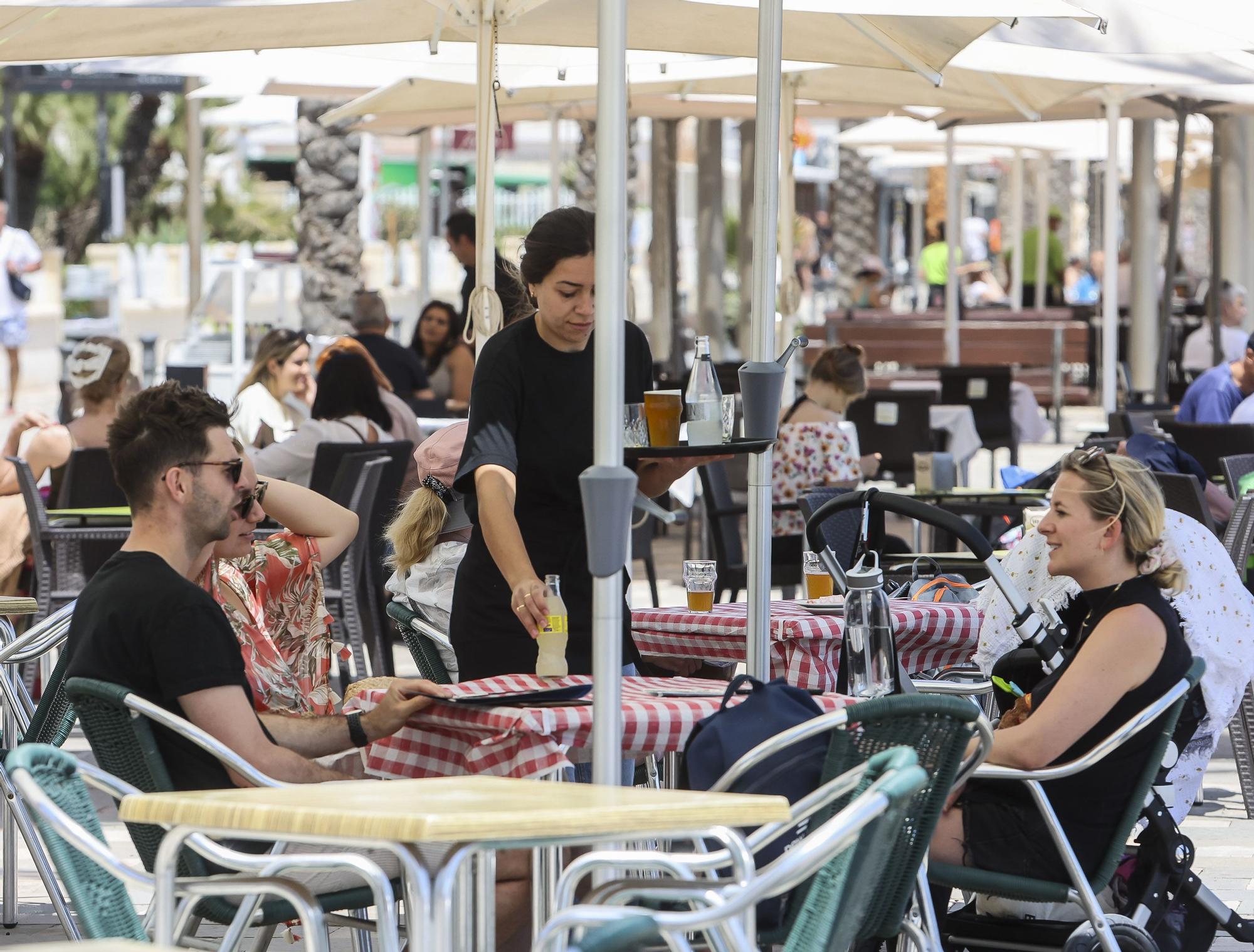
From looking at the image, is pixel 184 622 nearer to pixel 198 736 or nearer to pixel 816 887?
pixel 198 736

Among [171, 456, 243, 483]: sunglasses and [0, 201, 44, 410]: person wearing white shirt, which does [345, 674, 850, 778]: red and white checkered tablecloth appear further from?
[0, 201, 44, 410]: person wearing white shirt

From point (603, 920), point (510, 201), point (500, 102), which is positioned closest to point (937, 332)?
point (500, 102)

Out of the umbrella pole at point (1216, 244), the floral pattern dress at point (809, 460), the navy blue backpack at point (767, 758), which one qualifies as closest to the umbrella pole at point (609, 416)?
the navy blue backpack at point (767, 758)

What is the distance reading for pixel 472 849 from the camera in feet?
7.77

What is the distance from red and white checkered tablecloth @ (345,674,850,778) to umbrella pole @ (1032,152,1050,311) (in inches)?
698

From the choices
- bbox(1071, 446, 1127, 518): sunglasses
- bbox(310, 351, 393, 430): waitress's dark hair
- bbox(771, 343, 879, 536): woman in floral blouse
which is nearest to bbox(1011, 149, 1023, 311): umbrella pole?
bbox(771, 343, 879, 536): woman in floral blouse

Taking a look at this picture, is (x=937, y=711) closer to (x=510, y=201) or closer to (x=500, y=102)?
(x=500, y=102)

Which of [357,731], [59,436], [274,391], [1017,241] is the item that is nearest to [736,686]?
[357,731]

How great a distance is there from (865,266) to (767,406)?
2199cm

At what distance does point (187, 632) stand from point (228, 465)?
1.20ft

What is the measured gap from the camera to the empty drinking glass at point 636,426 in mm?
3699

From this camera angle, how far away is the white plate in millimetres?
4855

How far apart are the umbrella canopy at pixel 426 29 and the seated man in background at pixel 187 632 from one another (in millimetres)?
2983

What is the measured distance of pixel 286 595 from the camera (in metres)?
4.43
